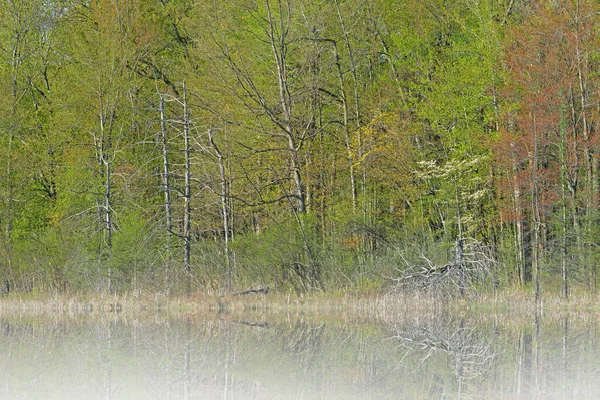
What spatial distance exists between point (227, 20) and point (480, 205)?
7.84 m

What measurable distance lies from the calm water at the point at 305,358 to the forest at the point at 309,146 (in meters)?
3.60

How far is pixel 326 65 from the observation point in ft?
77.5

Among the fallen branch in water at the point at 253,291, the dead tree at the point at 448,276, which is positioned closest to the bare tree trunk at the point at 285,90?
the fallen branch in water at the point at 253,291

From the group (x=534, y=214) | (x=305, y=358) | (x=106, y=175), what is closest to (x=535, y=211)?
(x=534, y=214)

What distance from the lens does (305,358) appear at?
11.9 meters

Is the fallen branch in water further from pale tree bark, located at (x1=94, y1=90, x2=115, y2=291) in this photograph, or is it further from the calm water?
pale tree bark, located at (x1=94, y1=90, x2=115, y2=291)

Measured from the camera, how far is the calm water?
9672 millimetres

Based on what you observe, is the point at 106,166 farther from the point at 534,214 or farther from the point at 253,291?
the point at 534,214

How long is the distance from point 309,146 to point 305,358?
1282cm

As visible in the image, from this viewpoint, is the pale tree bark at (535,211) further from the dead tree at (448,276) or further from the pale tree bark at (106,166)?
the pale tree bark at (106,166)

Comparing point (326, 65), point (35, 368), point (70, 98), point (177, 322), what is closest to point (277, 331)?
→ point (177, 322)

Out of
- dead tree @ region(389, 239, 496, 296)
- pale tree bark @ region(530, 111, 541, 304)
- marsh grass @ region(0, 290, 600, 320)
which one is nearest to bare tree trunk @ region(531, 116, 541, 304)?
pale tree bark @ region(530, 111, 541, 304)

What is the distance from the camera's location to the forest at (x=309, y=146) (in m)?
20.6

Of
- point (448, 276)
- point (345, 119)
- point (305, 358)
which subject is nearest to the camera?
point (305, 358)
